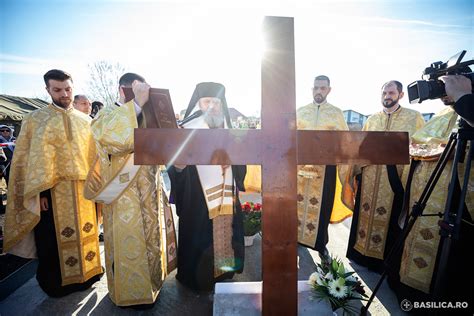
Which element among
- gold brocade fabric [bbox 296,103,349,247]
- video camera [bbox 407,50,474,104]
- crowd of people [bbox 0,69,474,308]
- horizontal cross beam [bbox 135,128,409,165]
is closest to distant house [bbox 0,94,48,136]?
crowd of people [bbox 0,69,474,308]

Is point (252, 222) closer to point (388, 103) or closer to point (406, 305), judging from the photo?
point (406, 305)

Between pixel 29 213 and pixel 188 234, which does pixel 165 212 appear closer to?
pixel 188 234

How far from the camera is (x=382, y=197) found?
3291 mm

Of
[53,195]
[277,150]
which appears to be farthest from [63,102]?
[277,150]

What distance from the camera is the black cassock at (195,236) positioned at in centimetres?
276

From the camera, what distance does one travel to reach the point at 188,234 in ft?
9.25

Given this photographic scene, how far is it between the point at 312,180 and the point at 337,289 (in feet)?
7.46

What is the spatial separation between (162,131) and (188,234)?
206 centimetres

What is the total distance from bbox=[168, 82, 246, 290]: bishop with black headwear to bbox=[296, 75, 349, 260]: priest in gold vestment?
1268 mm

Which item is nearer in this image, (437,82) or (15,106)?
(437,82)

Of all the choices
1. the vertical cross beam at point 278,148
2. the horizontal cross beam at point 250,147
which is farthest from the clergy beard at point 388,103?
the vertical cross beam at point 278,148

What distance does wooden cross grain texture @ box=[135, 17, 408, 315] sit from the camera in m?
0.98

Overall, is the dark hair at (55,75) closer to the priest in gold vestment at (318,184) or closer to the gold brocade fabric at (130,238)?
the gold brocade fabric at (130,238)

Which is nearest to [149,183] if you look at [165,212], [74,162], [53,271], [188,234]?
[165,212]
